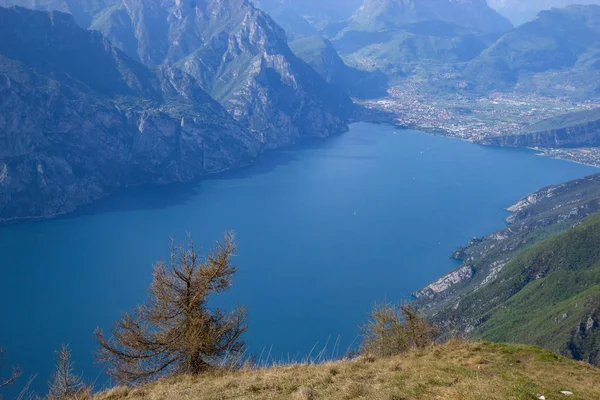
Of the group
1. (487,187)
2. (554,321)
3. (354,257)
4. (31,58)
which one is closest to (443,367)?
(554,321)

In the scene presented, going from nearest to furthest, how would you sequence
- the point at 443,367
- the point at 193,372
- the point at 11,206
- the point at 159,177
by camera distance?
the point at 443,367 < the point at 193,372 < the point at 11,206 < the point at 159,177

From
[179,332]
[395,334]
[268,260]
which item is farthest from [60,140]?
[179,332]

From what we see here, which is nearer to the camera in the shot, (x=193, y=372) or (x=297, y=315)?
(x=193, y=372)

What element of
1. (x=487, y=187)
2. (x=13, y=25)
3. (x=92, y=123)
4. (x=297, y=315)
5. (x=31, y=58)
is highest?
(x=13, y=25)

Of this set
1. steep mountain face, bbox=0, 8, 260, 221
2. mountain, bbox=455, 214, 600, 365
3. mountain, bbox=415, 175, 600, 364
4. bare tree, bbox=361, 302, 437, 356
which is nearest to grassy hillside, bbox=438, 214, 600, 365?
mountain, bbox=455, 214, 600, 365

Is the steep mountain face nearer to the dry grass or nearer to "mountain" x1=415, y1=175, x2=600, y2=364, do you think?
"mountain" x1=415, y1=175, x2=600, y2=364

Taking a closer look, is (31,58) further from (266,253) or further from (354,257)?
(354,257)

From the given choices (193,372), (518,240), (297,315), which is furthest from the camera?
(518,240)

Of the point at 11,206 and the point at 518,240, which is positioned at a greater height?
the point at 11,206
